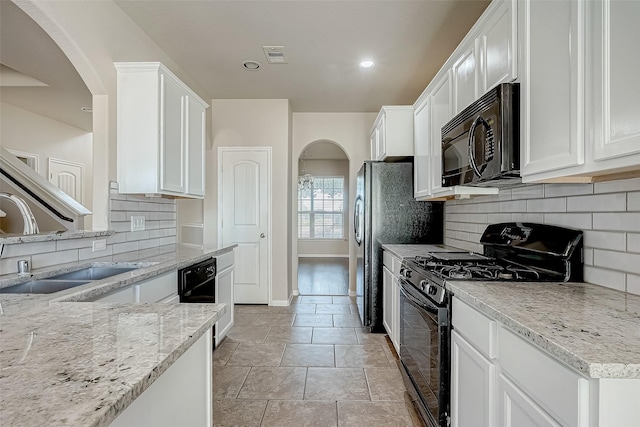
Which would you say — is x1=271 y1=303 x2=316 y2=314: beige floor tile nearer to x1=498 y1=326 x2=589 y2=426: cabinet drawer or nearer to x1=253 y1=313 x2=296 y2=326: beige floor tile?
x1=253 y1=313 x2=296 y2=326: beige floor tile

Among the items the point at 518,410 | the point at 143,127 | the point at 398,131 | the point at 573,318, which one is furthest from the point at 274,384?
the point at 398,131

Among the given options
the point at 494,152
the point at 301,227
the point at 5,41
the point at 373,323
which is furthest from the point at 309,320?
the point at 301,227

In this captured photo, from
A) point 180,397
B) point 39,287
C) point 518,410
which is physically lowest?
point 518,410

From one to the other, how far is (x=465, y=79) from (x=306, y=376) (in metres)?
2.31

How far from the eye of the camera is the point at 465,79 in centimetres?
211

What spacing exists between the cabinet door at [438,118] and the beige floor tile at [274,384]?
174 centimetres

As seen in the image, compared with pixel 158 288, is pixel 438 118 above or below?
above

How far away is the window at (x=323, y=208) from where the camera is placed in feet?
31.6

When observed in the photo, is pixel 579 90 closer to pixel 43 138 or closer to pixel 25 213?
pixel 25 213

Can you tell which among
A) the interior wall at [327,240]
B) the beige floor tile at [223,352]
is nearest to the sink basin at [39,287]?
the beige floor tile at [223,352]

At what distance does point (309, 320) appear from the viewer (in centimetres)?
393

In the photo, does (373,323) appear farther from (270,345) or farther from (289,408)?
(289,408)

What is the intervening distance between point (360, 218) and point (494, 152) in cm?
213

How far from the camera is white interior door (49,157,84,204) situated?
14.8ft
